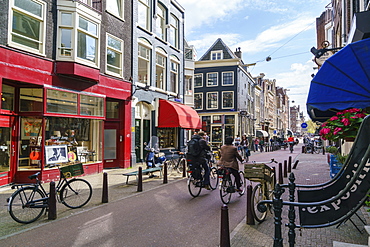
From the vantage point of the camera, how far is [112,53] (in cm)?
1417

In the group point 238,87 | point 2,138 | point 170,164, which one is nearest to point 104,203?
point 2,138

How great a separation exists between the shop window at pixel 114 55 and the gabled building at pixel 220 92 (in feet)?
71.5

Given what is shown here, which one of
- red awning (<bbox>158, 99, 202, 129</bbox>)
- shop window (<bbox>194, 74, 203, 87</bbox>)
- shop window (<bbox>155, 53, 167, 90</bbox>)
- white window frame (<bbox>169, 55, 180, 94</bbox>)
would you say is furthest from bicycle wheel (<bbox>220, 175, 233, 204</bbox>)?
shop window (<bbox>194, 74, 203, 87</bbox>)

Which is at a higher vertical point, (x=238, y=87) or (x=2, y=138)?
(x=238, y=87)

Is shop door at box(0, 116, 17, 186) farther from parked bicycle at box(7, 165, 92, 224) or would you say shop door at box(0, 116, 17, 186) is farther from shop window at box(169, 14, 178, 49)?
shop window at box(169, 14, 178, 49)

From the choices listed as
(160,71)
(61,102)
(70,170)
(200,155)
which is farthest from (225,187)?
(160,71)

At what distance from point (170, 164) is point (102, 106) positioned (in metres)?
4.79

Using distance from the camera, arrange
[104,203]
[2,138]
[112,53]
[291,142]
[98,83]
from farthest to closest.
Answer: [291,142]
[112,53]
[98,83]
[2,138]
[104,203]

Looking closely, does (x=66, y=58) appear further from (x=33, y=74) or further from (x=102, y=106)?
(x=102, y=106)

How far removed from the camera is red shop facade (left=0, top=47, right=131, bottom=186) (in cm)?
942

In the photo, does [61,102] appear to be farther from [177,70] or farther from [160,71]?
[177,70]

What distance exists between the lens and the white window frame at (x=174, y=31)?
66.0ft

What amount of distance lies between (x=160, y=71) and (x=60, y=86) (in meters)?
8.72

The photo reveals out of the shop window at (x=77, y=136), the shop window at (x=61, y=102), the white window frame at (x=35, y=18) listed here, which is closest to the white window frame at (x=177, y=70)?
the shop window at (x=77, y=136)
